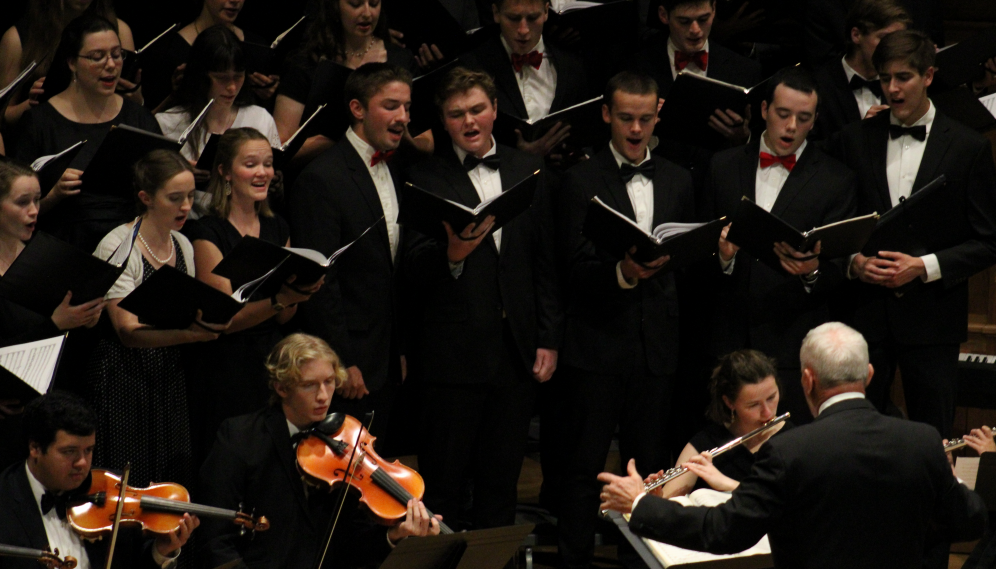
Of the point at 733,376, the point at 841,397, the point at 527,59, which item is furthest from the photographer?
the point at 527,59

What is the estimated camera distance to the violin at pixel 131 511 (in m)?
3.29

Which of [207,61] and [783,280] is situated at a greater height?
[207,61]

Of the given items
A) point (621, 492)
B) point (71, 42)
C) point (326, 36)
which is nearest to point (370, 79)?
point (326, 36)

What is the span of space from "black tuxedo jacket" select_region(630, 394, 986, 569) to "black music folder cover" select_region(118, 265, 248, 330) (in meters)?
1.56

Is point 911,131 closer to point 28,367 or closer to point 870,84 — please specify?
point 870,84

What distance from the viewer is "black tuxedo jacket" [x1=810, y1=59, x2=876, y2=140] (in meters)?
4.89

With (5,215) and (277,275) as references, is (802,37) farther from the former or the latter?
(5,215)

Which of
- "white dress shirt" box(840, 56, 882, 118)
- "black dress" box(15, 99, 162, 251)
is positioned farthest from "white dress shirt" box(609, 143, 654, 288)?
"black dress" box(15, 99, 162, 251)

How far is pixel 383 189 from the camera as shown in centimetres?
431

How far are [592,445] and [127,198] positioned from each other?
186 cm

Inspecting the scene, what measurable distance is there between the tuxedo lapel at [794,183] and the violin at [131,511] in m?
2.29

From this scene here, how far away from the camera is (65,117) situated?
417 centimetres

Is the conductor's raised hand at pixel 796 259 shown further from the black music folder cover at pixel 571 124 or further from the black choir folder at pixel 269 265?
the black choir folder at pixel 269 265

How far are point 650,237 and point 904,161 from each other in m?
1.19
